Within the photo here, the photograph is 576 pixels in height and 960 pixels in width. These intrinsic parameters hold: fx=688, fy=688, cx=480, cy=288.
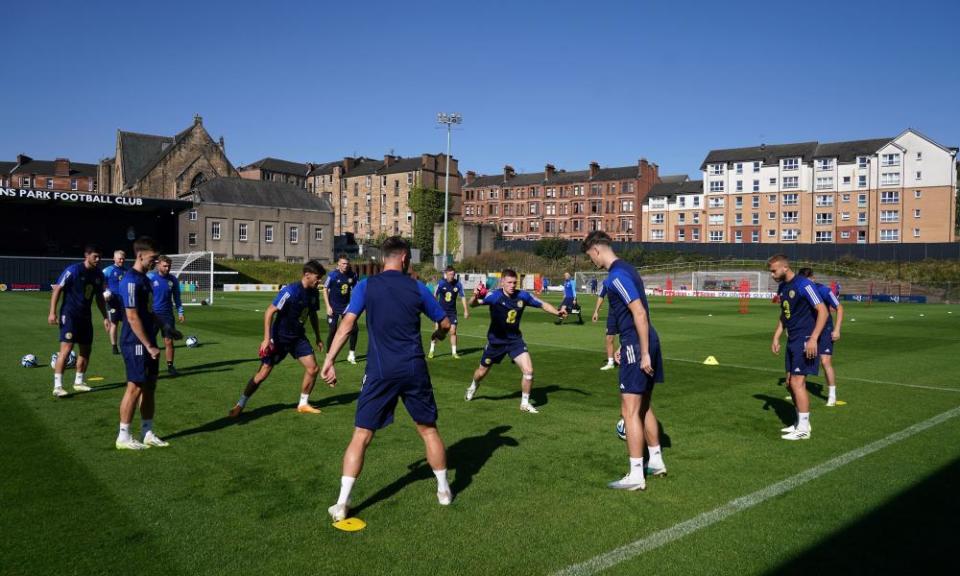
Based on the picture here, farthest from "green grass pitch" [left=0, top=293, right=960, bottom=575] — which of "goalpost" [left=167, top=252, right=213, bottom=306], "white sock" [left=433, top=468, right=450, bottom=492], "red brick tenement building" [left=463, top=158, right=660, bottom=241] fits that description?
"red brick tenement building" [left=463, top=158, right=660, bottom=241]

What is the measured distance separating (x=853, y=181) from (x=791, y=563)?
90922 mm

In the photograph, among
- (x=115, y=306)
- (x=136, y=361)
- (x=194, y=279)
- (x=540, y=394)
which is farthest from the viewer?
(x=194, y=279)

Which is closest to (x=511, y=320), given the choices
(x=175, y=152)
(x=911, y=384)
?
(x=911, y=384)

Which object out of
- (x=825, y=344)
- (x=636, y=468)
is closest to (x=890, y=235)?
(x=825, y=344)

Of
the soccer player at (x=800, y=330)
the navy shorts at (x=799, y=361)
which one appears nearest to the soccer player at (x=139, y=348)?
the soccer player at (x=800, y=330)

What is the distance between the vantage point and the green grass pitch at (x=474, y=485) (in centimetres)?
489

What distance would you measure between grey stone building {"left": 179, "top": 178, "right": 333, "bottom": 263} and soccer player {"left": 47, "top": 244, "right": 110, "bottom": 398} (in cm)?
6118

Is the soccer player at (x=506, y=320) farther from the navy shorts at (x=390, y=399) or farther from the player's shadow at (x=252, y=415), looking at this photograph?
the navy shorts at (x=390, y=399)

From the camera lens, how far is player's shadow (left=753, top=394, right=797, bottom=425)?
9712 mm

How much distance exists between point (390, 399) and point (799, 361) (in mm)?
5508

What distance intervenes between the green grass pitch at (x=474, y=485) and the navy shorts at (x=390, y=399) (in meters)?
0.78

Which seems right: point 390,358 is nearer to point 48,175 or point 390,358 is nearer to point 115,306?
point 115,306

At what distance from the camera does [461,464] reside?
719 cm

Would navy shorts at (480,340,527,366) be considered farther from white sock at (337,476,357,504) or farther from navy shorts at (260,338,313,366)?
white sock at (337,476,357,504)
